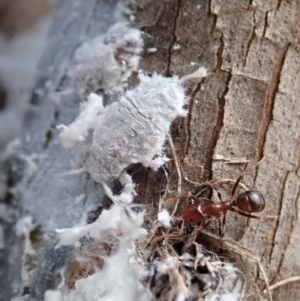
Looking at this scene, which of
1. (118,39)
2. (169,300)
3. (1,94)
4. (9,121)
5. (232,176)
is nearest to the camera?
→ (169,300)

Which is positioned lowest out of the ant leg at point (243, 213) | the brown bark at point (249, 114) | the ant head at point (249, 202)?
the ant leg at point (243, 213)

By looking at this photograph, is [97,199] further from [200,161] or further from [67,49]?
[67,49]

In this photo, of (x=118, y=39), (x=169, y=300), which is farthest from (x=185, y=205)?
(x=118, y=39)

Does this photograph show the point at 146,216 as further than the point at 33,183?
No

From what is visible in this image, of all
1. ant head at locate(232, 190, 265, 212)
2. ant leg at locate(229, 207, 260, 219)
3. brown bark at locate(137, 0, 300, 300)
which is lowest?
ant leg at locate(229, 207, 260, 219)

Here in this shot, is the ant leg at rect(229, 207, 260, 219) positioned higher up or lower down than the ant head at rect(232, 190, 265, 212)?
lower down

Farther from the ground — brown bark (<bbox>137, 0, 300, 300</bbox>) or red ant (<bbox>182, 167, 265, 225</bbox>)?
brown bark (<bbox>137, 0, 300, 300</bbox>)
